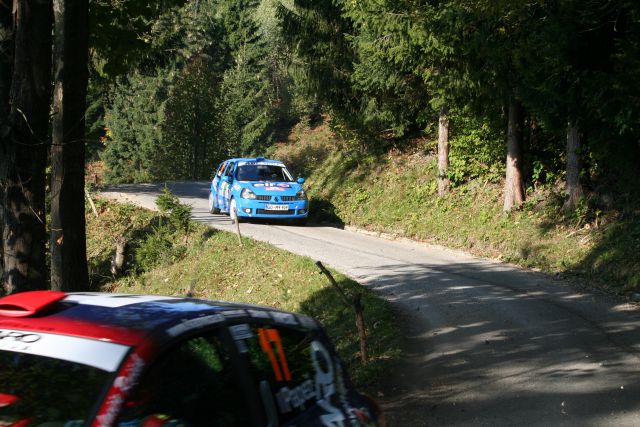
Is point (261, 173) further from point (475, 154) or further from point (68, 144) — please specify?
point (68, 144)

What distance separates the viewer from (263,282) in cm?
1559

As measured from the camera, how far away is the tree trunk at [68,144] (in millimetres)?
8438

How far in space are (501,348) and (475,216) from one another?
10.3 m

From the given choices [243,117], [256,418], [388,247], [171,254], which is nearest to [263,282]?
[388,247]

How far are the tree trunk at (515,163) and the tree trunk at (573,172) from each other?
174 cm

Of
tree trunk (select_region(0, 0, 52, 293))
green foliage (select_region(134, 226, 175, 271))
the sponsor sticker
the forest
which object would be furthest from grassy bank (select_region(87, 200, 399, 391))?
the sponsor sticker

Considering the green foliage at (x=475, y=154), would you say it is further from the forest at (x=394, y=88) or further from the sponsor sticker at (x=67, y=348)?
the sponsor sticker at (x=67, y=348)

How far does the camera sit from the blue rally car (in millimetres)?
21234

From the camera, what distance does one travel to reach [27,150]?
868cm

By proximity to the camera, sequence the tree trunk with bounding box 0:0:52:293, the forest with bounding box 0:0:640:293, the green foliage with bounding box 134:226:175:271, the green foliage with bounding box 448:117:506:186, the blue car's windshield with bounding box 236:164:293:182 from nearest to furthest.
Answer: the tree trunk with bounding box 0:0:52:293 < the forest with bounding box 0:0:640:293 < the green foliage with bounding box 134:226:175:271 < the green foliage with bounding box 448:117:506:186 < the blue car's windshield with bounding box 236:164:293:182

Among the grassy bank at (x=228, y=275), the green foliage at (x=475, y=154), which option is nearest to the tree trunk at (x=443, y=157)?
the green foliage at (x=475, y=154)

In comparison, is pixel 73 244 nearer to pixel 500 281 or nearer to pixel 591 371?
pixel 591 371

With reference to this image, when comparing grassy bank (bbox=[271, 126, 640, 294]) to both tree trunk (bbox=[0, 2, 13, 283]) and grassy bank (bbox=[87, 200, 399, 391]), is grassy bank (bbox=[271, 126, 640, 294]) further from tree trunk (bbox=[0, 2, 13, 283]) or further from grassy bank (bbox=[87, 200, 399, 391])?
tree trunk (bbox=[0, 2, 13, 283])

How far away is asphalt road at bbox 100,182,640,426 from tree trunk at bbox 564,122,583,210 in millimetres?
2289
